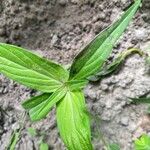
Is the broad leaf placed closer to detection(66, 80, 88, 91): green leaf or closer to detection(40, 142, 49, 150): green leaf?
detection(40, 142, 49, 150): green leaf

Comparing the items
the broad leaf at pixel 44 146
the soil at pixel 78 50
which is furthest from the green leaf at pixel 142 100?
the broad leaf at pixel 44 146

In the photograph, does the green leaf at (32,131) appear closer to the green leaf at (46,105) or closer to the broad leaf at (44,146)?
the broad leaf at (44,146)

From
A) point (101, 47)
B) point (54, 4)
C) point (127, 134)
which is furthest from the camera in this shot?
point (54, 4)

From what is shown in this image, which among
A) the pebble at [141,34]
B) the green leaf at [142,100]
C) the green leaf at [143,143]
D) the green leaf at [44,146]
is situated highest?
the pebble at [141,34]

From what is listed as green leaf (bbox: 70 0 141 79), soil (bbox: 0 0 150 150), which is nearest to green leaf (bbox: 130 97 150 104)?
soil (bbox: 0 0 150 150)

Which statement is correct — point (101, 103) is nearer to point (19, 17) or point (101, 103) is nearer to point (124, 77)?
point (124, 77)

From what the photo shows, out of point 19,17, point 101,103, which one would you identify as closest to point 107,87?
point 101,103
